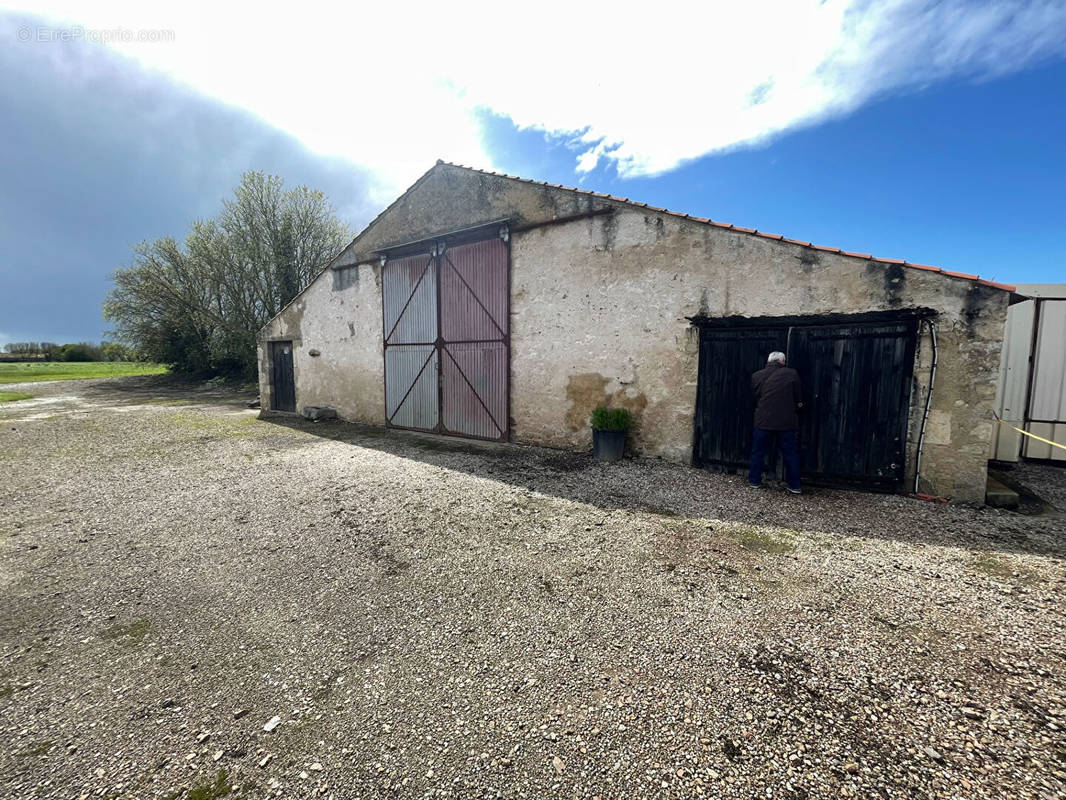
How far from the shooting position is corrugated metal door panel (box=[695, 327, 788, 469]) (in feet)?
19.7

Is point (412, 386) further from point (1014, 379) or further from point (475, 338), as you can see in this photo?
point (1014, 379)

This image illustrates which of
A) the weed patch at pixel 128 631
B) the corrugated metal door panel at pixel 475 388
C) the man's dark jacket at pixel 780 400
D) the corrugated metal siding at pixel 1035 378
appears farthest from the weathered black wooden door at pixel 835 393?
the weed patch at pixel 128 631

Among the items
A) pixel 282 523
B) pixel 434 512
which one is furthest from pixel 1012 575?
pixel 282 523

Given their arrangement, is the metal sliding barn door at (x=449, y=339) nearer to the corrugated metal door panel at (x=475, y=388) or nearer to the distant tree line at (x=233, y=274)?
the corrugated metal door panel at (x=475, y=388)

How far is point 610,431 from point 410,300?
6.04m

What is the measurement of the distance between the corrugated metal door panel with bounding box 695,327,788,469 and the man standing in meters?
0.46

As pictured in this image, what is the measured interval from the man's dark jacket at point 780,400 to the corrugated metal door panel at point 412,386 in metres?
6.75

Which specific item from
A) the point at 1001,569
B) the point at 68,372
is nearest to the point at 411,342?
the point at 1001,569

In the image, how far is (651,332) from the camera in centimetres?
674

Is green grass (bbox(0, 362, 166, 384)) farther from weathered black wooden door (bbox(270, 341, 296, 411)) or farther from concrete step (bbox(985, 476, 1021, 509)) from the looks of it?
concrete step (bbox(985, 476, 1021, 509))

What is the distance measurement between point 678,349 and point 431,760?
6.01 metres

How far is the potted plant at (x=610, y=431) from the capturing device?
6828mm

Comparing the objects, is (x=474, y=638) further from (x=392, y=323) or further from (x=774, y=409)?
(x=392, y=323)

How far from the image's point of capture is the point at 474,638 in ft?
8.43
